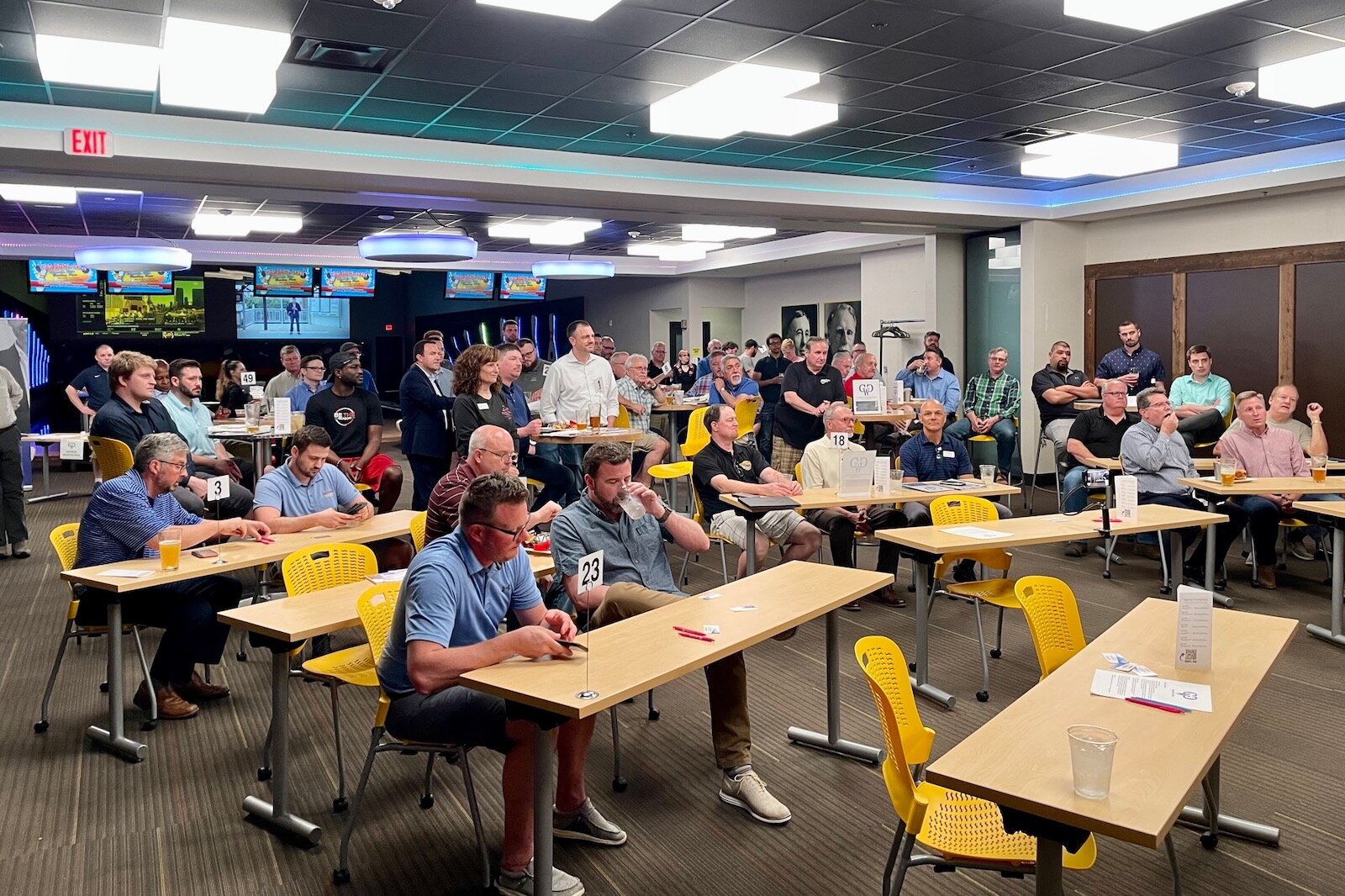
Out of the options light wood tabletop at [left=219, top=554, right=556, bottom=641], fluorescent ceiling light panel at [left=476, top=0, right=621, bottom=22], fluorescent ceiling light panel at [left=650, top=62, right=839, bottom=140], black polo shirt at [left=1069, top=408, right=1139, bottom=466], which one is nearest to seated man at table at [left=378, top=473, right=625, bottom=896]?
light wood tabletop at [left=219, top=554, right=556, bottom=641]

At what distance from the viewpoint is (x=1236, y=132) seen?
8.35m

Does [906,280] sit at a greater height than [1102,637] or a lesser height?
greater

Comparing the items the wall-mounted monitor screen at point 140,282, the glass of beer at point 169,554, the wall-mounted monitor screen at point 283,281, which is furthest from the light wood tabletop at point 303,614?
the wall-mounted monitor screen at point 140,282

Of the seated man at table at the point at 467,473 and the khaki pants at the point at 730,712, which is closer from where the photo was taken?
the khaki pants at the point at 730,712

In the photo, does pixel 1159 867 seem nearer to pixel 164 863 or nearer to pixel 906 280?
pixel 164 863

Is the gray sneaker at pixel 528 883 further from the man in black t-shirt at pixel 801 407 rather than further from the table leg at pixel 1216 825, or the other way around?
the man in black t-shirt at pixel 801 407

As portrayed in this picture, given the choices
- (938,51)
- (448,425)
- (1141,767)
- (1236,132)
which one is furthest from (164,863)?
(1236,132)

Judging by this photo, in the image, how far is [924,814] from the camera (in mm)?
2537

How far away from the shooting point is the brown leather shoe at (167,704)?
15.0 feet

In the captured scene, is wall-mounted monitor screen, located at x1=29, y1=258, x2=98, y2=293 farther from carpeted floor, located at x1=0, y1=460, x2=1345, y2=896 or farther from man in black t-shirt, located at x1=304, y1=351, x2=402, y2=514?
carpeted floor, located at x1=0, y1=460, x2=1345, y2=896

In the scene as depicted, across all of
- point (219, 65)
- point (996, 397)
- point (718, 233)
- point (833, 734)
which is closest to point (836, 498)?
point (833, 734)

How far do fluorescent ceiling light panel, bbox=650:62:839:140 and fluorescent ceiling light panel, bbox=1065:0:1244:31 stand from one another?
1.70 m

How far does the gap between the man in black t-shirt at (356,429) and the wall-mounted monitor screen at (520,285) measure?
10.3 meters

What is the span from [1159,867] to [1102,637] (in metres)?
0.75
